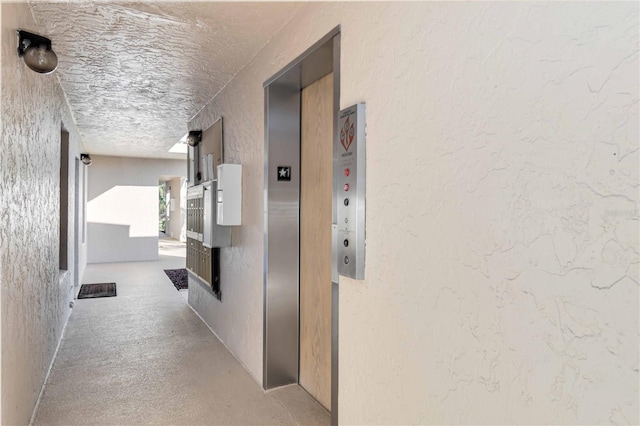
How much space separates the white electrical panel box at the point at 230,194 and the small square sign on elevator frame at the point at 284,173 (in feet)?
1.87

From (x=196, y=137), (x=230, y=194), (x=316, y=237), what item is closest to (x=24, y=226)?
(x=230, y=194)

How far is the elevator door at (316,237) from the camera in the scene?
238 centimetres

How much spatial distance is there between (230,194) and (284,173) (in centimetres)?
62

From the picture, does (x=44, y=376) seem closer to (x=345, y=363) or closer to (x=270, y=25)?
(x=345, y=363)

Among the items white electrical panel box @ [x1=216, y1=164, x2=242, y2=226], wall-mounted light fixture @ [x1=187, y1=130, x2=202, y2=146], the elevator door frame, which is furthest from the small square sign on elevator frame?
wall-mounted light fixture @ [x1=187, y1=130, x2=202, y2=146]

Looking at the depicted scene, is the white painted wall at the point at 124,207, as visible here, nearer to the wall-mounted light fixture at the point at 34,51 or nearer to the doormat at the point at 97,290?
the doormat at the point at 97,290

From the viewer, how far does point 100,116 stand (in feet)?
15.4

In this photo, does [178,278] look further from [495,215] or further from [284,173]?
[495,215]

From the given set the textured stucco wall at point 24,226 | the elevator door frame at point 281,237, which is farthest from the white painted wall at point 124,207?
the elevator door frame at point 281,237

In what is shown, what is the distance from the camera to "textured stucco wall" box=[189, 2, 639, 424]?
31.7 inches

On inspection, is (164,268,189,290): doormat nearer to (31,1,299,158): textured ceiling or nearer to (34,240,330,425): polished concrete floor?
(34,240,330,425): polished concrete floor

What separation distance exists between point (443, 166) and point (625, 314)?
60cm

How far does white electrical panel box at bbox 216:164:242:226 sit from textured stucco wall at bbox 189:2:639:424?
152cm

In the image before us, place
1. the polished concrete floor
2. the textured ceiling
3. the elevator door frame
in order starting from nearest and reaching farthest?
the textured ceiling → the polished concrete floor → the elevator door frame
